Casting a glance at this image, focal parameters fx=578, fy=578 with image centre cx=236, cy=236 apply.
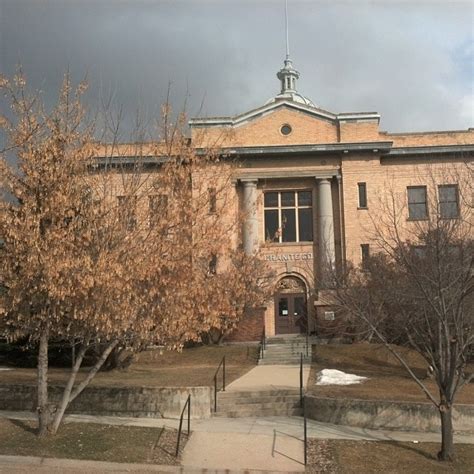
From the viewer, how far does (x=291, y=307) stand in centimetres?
3522

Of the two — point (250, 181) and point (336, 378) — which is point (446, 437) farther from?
point (250, 181)

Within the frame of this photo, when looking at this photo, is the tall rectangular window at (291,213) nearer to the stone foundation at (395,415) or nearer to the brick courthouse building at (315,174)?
the brick courthouse building at (315,174)

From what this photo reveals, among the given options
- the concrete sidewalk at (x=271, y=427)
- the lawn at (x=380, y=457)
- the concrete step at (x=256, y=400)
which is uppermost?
the concrete step at (x=256, y=400)

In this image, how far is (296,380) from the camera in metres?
17.9

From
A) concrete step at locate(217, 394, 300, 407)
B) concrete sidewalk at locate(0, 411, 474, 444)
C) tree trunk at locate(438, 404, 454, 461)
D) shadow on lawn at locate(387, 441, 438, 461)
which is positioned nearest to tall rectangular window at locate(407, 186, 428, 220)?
concrete step at locate(217, 394, 300, 407)

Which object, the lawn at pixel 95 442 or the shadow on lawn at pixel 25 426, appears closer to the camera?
the lawn at pixel 95 442

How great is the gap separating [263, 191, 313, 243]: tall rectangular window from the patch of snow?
17.5 m

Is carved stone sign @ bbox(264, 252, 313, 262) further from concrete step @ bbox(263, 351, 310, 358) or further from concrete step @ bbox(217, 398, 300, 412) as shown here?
Answer: concrete step @ bbox(217, 398, 300, 412)

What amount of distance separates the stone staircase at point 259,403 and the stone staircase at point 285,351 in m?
9.68

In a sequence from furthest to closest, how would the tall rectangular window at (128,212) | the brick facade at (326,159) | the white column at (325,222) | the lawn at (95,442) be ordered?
the brick facade at (326,159) → the white column at (325,222) → the tall rectangular window at (128,212) → the lawn at (95,442)

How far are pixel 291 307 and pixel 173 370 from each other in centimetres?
1458

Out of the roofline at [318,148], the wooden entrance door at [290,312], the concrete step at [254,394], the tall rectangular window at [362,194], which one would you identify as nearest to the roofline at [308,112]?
the roofline at [318,148]

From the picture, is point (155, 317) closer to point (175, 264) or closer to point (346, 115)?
point (175, 264)

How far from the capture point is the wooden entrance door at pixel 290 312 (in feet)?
115
